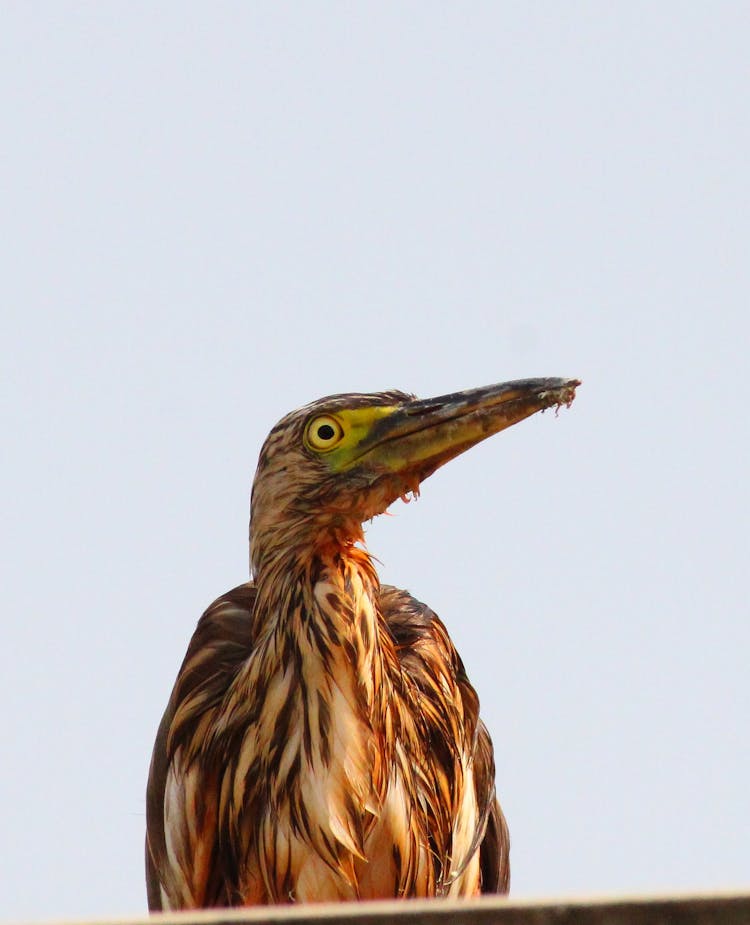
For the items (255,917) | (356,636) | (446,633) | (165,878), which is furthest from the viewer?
(446,633)

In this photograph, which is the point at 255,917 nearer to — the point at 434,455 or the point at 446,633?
the point at 434,455

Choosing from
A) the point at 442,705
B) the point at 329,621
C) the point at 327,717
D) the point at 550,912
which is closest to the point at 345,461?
the point at 329,621

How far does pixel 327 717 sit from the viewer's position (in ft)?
18.9

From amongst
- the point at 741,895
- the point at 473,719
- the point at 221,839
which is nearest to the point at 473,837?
the point at 473,719

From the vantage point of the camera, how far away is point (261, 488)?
6094 mm

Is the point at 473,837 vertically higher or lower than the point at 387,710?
lower

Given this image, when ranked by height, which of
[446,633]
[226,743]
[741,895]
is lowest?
[741,895]

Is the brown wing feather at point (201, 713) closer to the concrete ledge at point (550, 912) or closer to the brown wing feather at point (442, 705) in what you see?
the brown wing feather at point (442, 705)

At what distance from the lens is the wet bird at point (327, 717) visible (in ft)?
18.9

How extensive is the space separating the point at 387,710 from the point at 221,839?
2.69 ft

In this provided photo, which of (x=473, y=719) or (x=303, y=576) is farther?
(x=473, y=719)

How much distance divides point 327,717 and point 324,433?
1.05m

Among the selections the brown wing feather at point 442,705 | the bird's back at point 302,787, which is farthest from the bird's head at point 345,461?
the brown wing feather at point 442,705

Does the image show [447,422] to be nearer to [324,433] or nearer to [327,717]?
[324,433]
